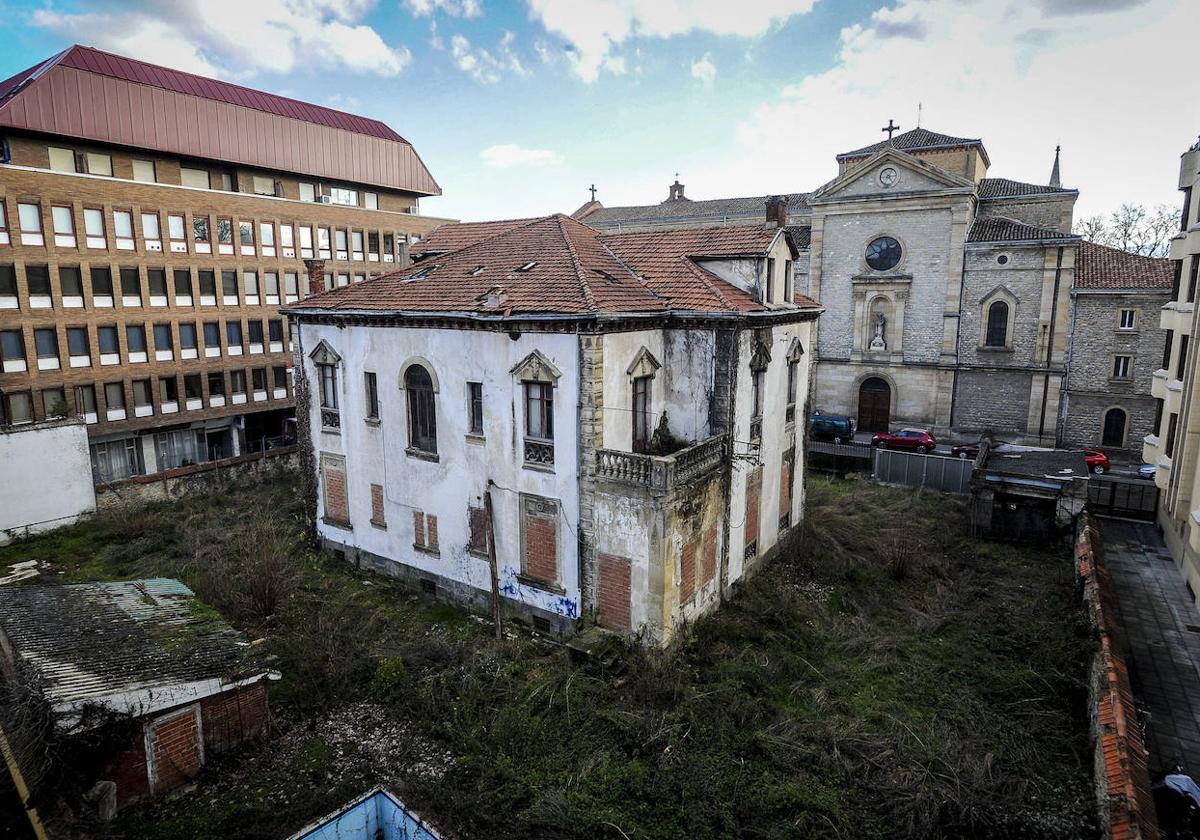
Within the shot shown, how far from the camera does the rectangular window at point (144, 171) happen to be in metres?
31.9

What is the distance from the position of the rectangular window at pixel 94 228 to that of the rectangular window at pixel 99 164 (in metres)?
2.22

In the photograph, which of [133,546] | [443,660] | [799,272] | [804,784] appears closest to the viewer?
[804,784]

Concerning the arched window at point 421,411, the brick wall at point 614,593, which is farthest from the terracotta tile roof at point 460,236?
the brick wall at point 614,593

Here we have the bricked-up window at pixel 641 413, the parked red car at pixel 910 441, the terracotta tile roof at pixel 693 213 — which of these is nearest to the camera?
the bricked-up window at pixel 641 413

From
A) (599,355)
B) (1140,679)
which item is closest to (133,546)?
(599,355)

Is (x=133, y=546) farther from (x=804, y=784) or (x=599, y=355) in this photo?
(x=804, y=784)

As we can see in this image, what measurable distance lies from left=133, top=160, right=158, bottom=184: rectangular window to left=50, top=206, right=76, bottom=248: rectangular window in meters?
4.08

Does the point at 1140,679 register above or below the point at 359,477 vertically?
below

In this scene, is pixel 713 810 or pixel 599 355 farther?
pixel 599 355

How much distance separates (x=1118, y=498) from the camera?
2559cm

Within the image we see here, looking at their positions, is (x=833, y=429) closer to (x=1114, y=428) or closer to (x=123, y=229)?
(x=1114, y=428)

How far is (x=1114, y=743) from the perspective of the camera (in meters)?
10.3

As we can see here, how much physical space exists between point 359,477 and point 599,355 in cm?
992

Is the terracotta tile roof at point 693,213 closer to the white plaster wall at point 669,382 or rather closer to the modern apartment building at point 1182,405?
the modern apartment building at point 1182,405
